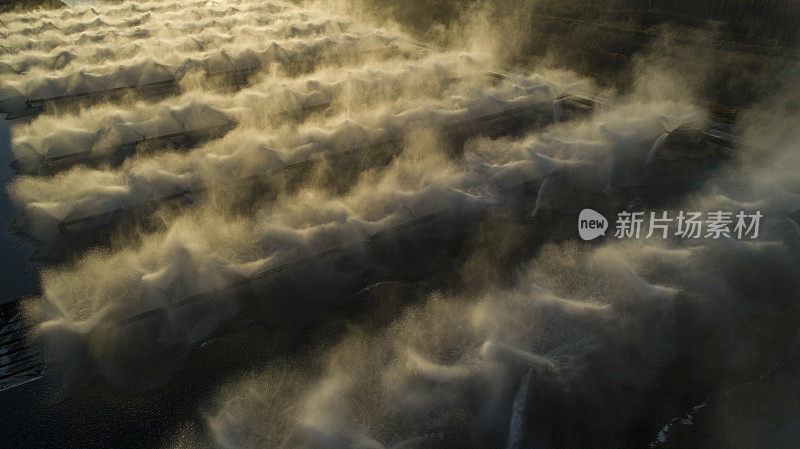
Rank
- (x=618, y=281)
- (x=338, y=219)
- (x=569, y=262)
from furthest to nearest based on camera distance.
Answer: (x=338, y=219), (x=569, y=262), (x=618, y=281)

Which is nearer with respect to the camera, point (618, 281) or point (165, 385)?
point (165, 385)

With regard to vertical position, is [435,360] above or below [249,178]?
below

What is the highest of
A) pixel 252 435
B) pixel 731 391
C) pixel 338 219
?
pixel 338 219

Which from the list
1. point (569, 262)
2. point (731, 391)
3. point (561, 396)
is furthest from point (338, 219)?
point (731, 391)

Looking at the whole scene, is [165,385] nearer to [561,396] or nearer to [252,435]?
[252,435]

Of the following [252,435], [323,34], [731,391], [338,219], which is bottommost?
[731,391]

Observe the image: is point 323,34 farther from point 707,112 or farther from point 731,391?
point 731,391

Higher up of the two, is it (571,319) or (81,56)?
(81,56)

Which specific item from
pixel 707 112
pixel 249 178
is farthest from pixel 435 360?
pixel 707 112

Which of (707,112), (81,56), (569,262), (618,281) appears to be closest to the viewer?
(618,281)
